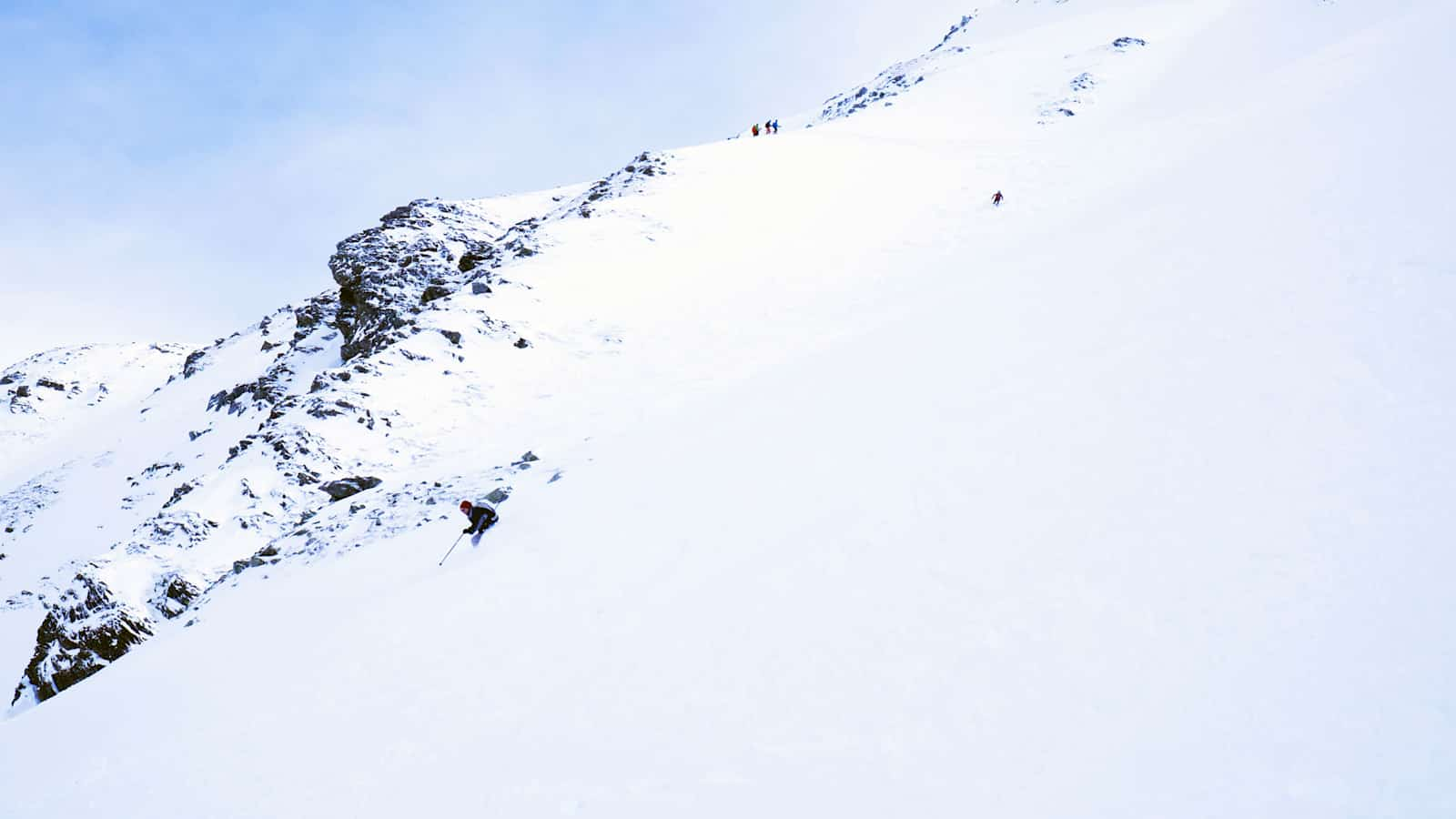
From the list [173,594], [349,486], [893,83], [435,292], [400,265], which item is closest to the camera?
[173,594]

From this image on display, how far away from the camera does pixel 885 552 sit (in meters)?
7.64

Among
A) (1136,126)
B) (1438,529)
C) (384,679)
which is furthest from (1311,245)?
(1136,126)

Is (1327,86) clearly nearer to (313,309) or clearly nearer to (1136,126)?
(1136,126)

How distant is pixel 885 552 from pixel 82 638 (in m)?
17.7

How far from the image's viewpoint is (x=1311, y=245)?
1217 cm

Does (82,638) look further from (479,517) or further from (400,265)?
(400,265)

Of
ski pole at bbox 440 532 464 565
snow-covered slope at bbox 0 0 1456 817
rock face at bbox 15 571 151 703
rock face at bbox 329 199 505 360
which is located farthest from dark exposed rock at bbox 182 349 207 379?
ski pole at bbox 440 532 464 565

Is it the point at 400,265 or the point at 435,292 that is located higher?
the point at 400,265

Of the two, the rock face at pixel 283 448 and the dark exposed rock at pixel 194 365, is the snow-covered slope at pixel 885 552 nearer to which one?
the rock face at pixel 283 448

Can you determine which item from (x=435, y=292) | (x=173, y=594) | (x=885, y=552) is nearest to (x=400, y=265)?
(x=435, y=292)

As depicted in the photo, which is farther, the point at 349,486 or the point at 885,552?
the point at 349,486

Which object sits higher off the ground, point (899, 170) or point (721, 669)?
point (899, 170)

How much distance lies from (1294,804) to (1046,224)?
21.0 m

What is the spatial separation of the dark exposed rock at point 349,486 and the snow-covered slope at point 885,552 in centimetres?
22
